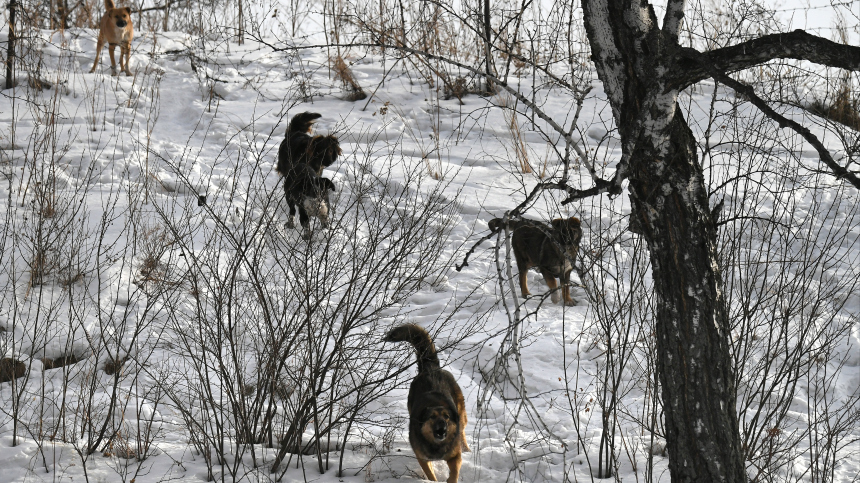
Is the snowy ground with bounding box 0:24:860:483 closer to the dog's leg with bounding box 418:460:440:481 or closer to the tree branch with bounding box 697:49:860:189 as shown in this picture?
the dog's leg with bounding box 418:460:440:481

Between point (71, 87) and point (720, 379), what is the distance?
11.3m

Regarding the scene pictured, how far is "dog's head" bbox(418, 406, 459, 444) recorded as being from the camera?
4.07 m

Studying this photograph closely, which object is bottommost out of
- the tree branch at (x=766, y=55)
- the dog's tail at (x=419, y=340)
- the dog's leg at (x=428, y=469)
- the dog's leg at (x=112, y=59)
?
the dog's leg at (x=428, y=469)

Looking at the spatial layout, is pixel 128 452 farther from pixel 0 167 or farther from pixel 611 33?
pixel 0 167

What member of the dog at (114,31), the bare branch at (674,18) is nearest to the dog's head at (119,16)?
the dog at (114,31)

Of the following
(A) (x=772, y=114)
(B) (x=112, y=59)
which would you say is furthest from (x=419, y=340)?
(B) (x=112, y=59)

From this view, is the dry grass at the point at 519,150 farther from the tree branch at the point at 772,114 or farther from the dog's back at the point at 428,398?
→ the tree branch at the point at 772,114

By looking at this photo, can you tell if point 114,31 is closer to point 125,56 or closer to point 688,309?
point 125,56

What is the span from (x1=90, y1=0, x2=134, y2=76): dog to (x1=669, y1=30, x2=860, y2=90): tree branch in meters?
10.9

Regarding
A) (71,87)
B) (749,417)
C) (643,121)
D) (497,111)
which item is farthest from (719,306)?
(71,87)

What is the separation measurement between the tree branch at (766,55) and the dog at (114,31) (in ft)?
35.9

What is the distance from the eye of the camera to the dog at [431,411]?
413cm

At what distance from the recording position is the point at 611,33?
2.86 metres

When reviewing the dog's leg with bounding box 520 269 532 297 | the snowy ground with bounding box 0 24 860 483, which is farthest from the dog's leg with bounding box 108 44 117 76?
the dog's leg with bounding box 520 269 532 297
